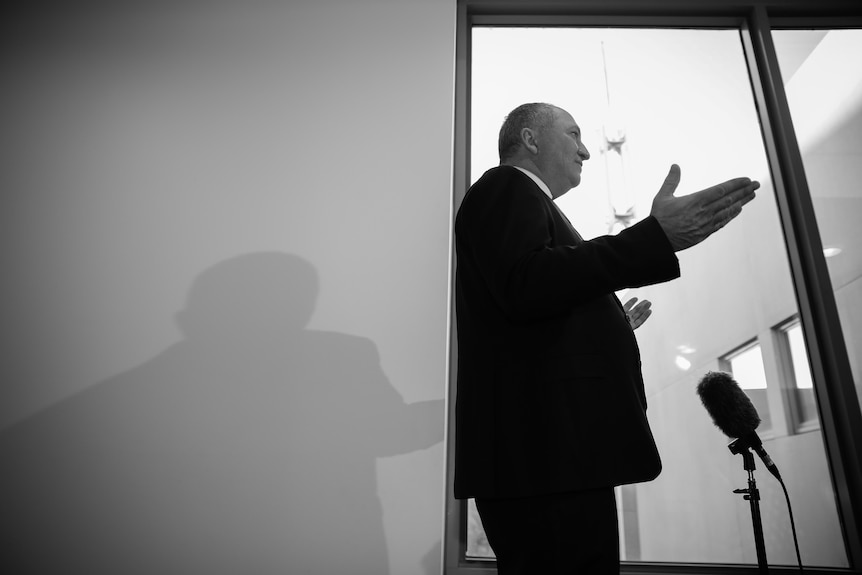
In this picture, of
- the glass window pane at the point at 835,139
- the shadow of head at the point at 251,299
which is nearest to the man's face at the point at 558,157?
the shadow of head at the point at 251,299

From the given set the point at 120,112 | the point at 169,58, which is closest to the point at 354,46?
the point at 169,58

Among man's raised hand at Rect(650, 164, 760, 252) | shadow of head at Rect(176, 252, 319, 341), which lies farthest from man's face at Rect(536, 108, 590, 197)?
shadow of head at Rect(176, 252, 319, 341)

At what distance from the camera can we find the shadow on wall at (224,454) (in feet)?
6.06

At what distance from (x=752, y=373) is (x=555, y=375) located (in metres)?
1.41

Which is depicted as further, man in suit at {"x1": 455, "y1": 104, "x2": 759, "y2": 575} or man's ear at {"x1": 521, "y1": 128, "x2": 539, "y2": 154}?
man's ear at {"x1": 521, "y1": 128, "x2": 539, "y2": 154}

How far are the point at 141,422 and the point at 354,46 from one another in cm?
170

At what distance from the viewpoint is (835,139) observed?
2.33 meters

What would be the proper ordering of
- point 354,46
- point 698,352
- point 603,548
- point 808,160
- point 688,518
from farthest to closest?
point 354,46 → point 808,160 → point 698,352 → point 688,518 → point 603,548

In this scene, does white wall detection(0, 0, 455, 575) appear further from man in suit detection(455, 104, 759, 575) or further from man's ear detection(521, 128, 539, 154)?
man in suit detection(455, 104, 759, 575)

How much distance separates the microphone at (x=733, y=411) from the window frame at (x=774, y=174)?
0.48 m

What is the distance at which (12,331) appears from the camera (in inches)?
84.0

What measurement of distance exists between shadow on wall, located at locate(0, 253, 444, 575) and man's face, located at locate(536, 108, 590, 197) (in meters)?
0.87

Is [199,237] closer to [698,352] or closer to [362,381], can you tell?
[362,381]

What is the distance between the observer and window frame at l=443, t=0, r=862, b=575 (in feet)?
6.25
